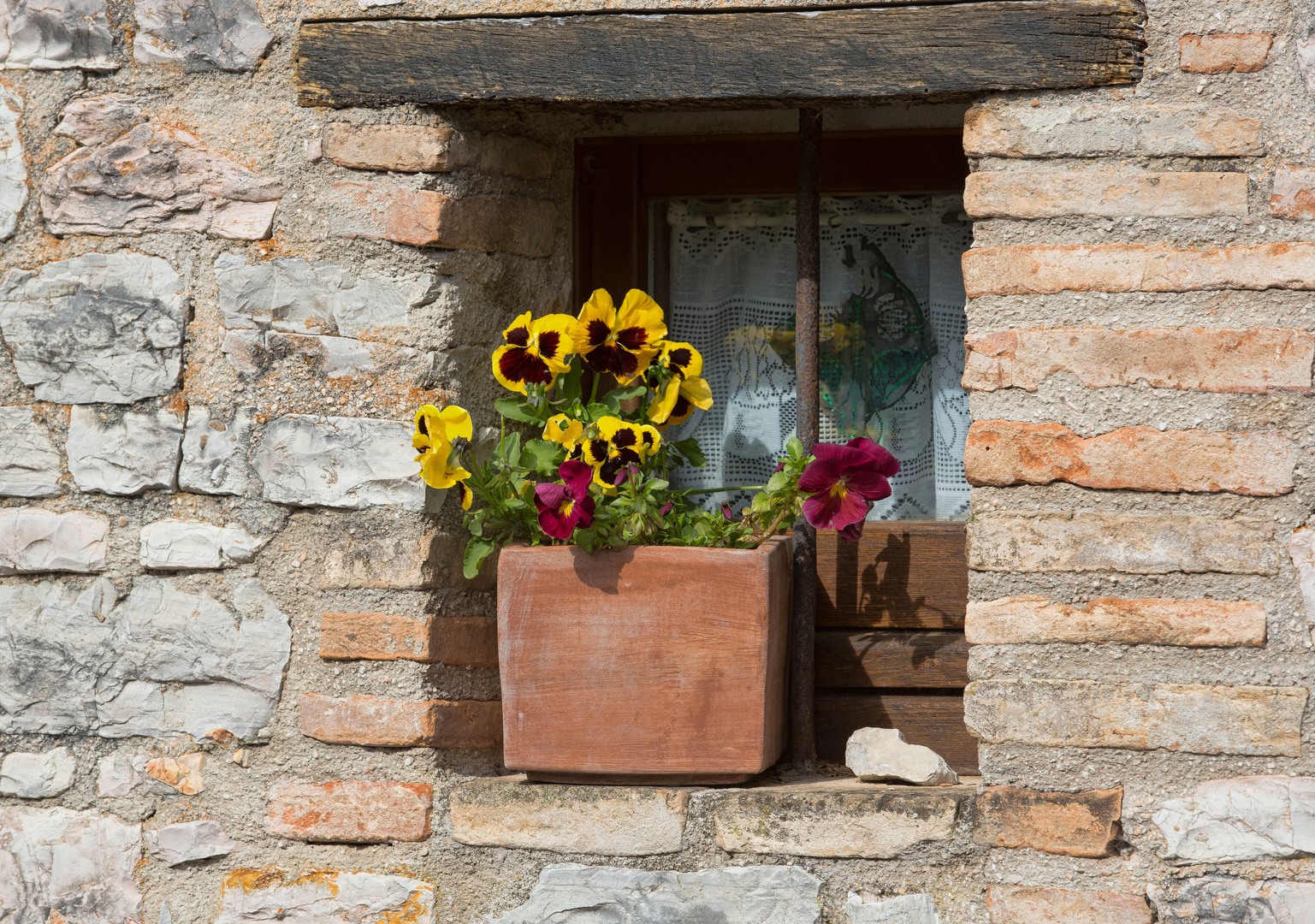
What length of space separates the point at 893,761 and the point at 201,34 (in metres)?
1.40

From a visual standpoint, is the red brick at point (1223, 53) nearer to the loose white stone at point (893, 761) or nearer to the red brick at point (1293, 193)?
the red brick at point (1293, 193)

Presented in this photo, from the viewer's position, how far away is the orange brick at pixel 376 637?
64.7 inches

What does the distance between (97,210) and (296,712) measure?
77cm

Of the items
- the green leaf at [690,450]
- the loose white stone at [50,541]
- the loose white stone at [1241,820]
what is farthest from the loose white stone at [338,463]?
the loose white stone at [1241,820]

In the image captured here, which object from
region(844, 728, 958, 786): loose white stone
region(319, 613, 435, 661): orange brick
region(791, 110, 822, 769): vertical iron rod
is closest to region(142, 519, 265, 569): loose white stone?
region(319, 613, 435, 661): orange brick

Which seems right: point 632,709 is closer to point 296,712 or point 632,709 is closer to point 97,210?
point 296,712

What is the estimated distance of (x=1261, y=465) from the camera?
146 cm

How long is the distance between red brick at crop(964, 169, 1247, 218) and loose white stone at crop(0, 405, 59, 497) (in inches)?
52.3

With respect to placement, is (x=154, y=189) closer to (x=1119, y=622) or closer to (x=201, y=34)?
(x=201, y=34)

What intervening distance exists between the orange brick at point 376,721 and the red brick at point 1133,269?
3.05 ft

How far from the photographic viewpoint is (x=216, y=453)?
1677mm

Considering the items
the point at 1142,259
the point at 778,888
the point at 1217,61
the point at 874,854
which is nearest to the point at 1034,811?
the point at 874,854

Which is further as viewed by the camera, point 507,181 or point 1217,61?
point 507,181

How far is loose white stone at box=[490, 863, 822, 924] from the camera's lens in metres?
1.55
